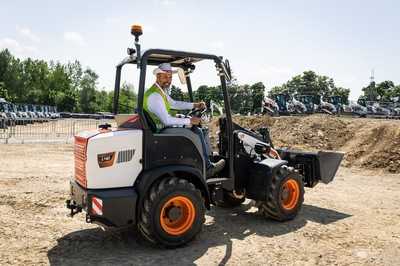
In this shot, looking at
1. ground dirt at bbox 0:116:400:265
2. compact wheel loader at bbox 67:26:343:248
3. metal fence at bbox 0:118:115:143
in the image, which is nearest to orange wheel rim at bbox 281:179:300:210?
ground dirt at bbox 0:116:400:265

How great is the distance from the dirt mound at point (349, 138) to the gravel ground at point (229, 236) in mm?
4316

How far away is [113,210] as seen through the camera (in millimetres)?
4902

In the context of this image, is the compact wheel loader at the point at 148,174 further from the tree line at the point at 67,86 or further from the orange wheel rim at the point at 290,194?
the tree line at the point at 67,86

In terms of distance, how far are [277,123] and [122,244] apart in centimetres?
1518

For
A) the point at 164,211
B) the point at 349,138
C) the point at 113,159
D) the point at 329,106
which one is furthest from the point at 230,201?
the point at 329,106

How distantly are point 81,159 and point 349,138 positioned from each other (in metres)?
12.8

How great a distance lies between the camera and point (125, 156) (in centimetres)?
510

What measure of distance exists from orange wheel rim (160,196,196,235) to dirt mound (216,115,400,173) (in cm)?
907

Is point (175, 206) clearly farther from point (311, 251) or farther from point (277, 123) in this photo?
point (277, 123)

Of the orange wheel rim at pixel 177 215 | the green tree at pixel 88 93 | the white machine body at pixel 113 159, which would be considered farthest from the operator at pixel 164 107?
the green tree at pixel 88 93

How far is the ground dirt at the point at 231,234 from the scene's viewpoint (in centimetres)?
502

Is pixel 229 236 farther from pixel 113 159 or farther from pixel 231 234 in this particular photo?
pixel 113 159

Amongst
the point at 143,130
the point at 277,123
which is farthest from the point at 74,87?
the point at 143,130

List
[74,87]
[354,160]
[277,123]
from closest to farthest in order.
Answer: [354,160]
[277,123]
[74,87]
